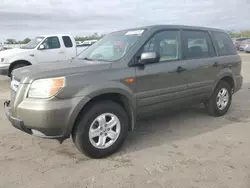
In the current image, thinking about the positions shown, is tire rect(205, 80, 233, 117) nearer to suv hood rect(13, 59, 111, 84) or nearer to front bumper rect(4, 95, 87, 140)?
suv hood rect(13, 59, 111, 84)

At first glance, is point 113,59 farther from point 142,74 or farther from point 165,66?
point 165,66

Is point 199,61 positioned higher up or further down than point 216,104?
higher up

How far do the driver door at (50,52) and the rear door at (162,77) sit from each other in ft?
23.7

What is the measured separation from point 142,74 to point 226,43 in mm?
2603

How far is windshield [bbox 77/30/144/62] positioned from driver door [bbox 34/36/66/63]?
6280mm

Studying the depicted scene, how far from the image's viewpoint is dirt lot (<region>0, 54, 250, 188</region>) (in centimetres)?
297

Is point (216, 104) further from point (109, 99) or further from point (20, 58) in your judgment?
point (20, 58)

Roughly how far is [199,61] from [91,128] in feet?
7.84

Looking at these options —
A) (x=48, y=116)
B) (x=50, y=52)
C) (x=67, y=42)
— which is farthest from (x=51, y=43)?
(x=48, y=116)

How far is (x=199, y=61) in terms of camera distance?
470 centimetres

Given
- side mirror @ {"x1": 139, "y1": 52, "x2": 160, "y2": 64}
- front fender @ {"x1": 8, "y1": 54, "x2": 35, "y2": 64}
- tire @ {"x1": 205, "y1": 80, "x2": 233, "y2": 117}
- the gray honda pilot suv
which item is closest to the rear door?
the gray honda pilot suv

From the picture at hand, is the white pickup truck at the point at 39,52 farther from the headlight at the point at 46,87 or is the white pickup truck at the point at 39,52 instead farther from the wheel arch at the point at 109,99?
Answer: the headlight at the point at 46,87

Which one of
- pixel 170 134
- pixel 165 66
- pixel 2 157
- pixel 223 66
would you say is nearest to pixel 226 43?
pixel 223 66

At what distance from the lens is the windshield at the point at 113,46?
3.98 m
